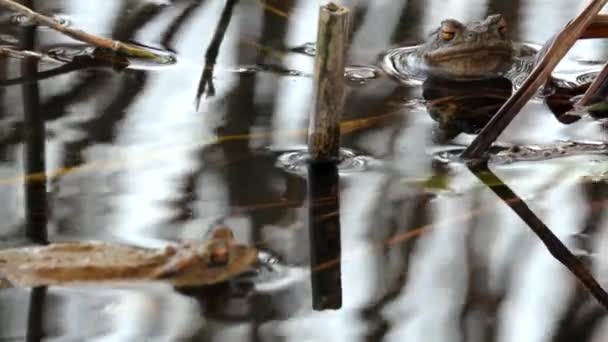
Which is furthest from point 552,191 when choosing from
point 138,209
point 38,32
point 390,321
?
point 38,32

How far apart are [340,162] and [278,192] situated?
0.16 metres

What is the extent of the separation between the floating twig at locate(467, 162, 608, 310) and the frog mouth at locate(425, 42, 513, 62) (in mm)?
545

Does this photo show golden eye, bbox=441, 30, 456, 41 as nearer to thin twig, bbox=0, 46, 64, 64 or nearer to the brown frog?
the brown frog

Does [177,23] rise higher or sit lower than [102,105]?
higher

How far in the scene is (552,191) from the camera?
186 centimetres

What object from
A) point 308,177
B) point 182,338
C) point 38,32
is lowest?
point 182,338

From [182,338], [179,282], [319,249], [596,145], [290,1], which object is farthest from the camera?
[290,1]

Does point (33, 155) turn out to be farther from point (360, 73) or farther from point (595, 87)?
point (595, 87)

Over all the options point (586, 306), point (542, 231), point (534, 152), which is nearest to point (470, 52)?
point (534, 152)

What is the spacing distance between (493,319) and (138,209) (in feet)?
1.92

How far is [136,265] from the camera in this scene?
1.52 m

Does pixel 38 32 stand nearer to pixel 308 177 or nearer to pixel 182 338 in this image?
pixel 308 177

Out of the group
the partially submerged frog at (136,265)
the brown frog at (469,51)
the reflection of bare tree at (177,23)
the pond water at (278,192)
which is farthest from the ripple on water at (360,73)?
the partially submerged frog at (136,265)

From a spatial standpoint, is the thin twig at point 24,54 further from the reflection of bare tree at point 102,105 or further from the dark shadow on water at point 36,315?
the dark shadow on water at point 36,315
